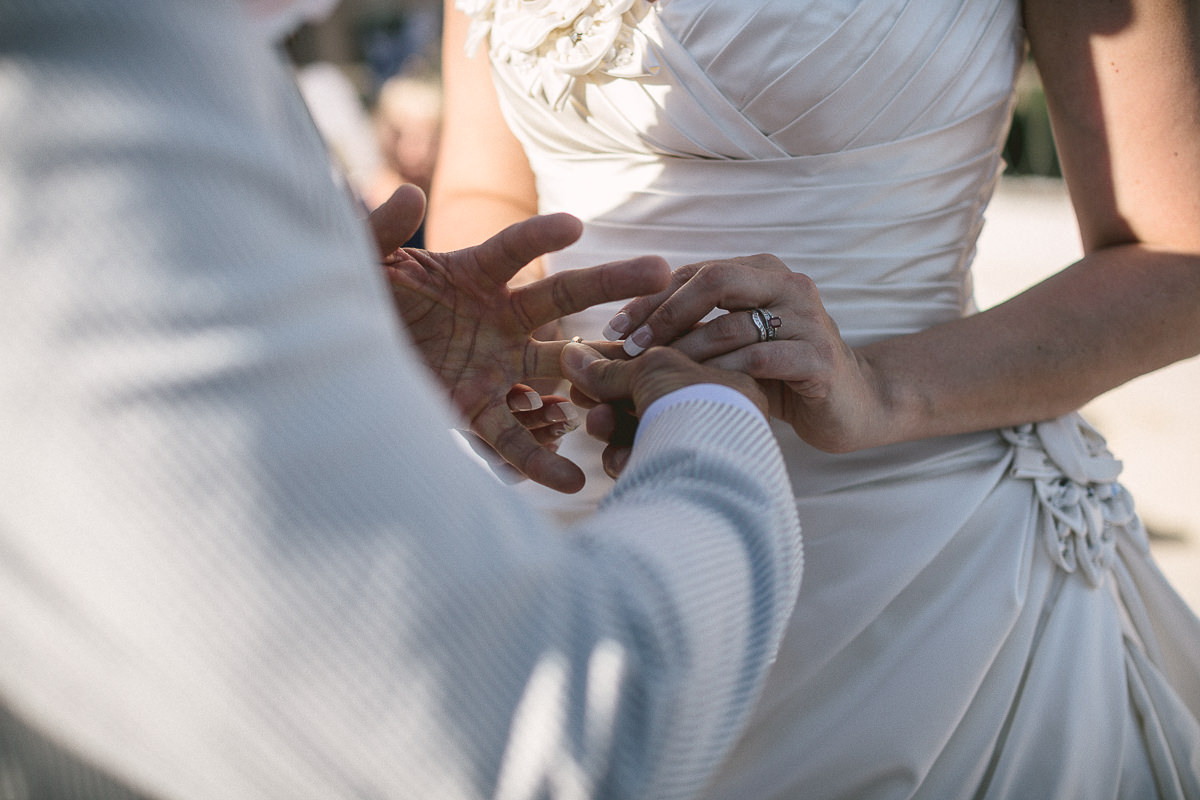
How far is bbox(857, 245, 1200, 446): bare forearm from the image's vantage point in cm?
126

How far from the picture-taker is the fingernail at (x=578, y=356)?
3.67 ft

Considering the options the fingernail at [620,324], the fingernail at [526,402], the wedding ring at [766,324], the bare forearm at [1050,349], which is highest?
the fingernail at [620,324]

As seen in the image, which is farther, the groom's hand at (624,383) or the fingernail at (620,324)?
the fingernail at (620,324)

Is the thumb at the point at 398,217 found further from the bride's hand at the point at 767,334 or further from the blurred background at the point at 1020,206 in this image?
the bride's hand at the point at 767,334

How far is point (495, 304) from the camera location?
50.5 inches

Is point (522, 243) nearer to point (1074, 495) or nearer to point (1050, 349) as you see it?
point (1050, 349)

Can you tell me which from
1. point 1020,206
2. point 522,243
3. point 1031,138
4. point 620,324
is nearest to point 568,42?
point 522,243

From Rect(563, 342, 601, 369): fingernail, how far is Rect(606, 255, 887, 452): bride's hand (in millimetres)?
47

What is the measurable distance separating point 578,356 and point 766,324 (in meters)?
0.25

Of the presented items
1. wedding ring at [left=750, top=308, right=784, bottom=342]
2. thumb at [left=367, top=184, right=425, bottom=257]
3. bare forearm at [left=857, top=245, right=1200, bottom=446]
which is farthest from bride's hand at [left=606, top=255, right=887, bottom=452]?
thumb at [left=367, top=184, right=425, bottom=257]

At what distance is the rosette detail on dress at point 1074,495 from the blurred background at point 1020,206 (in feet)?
3.47

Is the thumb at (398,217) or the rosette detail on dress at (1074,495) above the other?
the thumb at (398,217)

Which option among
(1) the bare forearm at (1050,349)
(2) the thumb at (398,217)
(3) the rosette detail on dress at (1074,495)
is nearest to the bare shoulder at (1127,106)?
(1) the bare forearm at (1050,349)

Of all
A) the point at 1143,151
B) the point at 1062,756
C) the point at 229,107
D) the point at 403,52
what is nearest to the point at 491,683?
the point at 229,107
